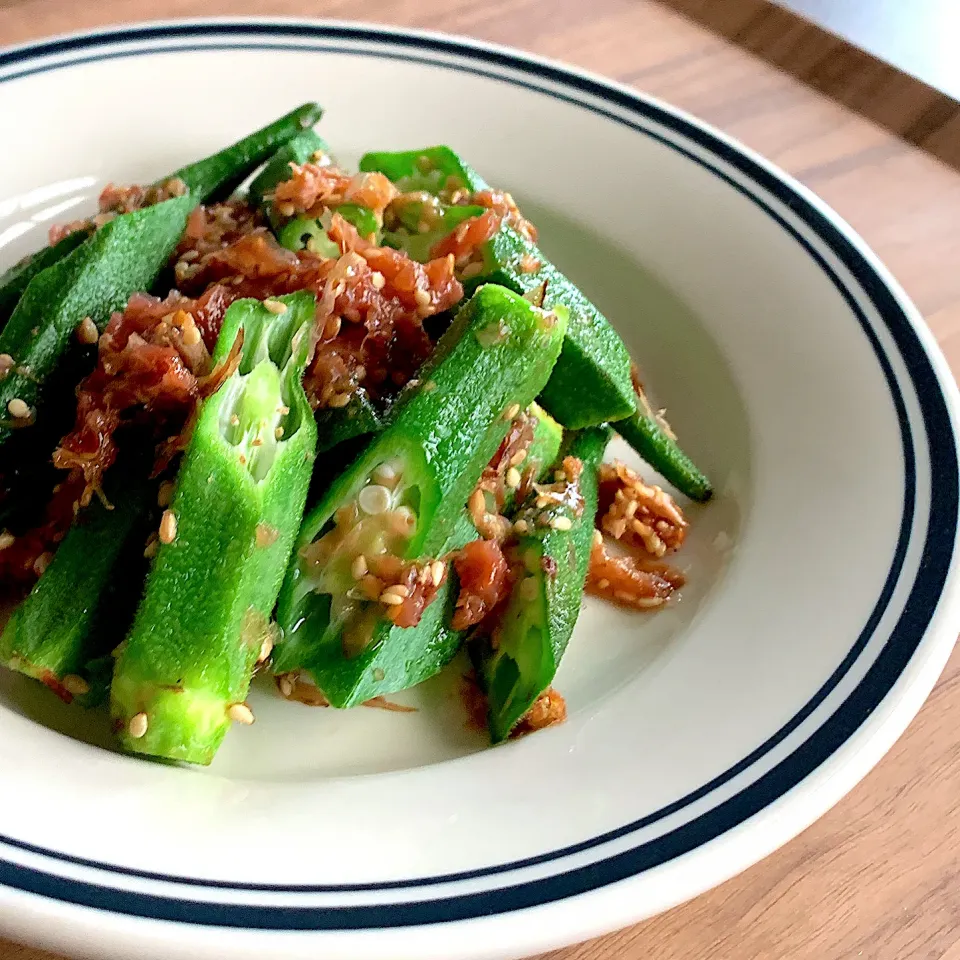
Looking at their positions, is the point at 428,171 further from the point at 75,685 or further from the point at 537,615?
the point at 75,685

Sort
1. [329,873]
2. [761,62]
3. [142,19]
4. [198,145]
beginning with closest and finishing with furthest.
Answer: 1. [329,873]
2. [198,145]
3. [142,19]
4. [761,62]

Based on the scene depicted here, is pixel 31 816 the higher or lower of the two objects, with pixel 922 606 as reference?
lower

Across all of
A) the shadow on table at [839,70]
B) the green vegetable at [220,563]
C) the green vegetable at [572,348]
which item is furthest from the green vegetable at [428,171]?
the shadow on table at [839,70]

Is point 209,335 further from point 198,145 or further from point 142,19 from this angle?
point 142,19

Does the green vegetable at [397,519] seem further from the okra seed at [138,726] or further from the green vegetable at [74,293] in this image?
the green vegetable at [74,293]

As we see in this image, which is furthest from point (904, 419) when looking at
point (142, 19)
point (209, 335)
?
point (142, 19)
